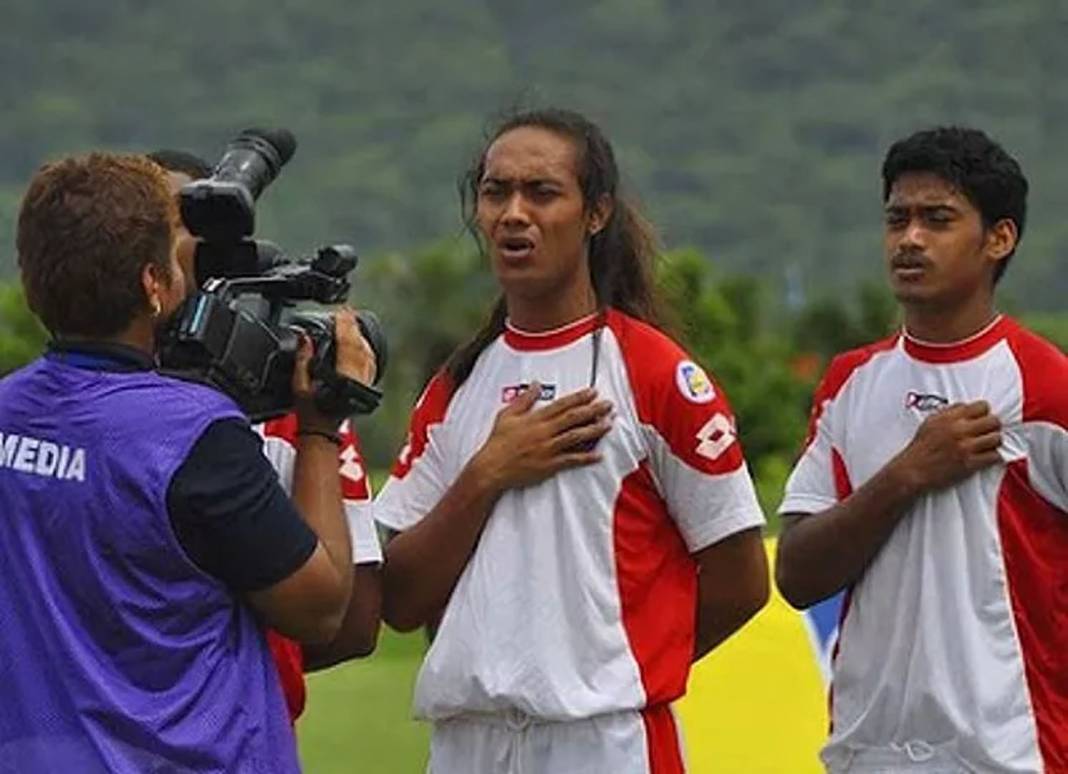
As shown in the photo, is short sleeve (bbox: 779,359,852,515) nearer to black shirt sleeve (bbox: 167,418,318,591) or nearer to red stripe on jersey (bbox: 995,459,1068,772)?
red stripe on jersey (bbox: 995,459,1068,772)

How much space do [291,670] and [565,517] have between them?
0.57 meters

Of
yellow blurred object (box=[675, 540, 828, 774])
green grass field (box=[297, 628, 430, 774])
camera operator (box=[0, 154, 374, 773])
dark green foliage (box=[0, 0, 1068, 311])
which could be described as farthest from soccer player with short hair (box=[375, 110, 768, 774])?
dark green foliage (box=[0, 0, 1068, 311])

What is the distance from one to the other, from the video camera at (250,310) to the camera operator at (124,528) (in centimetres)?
6

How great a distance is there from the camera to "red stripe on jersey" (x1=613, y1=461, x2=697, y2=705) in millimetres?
4918

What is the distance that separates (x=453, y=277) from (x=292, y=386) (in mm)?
30194

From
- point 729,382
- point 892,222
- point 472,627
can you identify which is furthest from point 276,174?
point 729,382

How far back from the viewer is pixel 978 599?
507cm

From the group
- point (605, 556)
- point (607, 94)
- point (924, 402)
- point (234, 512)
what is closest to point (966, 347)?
point (924, 402)

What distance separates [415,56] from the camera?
73125 mm

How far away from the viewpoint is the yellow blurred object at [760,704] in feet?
22.2

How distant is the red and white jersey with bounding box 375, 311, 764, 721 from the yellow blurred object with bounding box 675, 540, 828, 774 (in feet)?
5.73

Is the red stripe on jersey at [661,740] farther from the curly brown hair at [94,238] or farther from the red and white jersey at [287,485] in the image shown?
the curly brown hair at [94,238]

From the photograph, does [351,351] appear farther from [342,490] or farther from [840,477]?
[840,477]

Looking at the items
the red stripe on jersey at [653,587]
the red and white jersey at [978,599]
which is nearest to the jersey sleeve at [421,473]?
the red stripe on jersey at [653,587]
